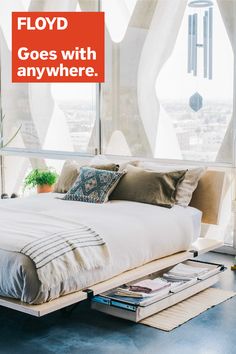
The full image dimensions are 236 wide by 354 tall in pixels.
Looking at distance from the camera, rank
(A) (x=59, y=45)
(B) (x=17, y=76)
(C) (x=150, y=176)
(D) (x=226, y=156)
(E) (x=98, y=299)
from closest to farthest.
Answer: (E) (x=98, y=299)
(C) (x=150, y=176)
(D) (x=226, y=156)
(A) (x=59, y=45)
(B) (x=17, y=76)

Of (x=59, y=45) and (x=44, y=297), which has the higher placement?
(x=59, y=45)

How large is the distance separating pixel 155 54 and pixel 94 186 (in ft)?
4.71

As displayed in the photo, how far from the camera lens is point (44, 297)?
11.6 ft

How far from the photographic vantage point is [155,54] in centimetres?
573

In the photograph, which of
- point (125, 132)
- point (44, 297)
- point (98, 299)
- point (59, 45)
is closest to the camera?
point (44, 297)

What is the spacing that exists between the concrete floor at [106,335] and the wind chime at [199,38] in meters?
2.20

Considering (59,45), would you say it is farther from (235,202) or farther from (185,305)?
(185,305)

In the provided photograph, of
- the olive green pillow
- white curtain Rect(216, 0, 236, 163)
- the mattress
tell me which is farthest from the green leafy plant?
white curtain Rect(216, 0, 236, 163)

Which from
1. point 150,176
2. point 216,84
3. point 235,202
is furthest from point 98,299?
point 216,84

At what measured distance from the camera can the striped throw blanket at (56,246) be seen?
11.7 ft

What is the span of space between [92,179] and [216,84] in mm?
1351

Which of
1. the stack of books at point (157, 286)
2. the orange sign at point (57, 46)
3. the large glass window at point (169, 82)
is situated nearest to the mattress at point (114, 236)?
the stack of books at point (157, 286)

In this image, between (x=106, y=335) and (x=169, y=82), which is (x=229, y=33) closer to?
(x=169, y=82)

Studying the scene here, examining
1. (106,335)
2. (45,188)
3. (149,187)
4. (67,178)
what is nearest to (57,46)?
(45,188)
